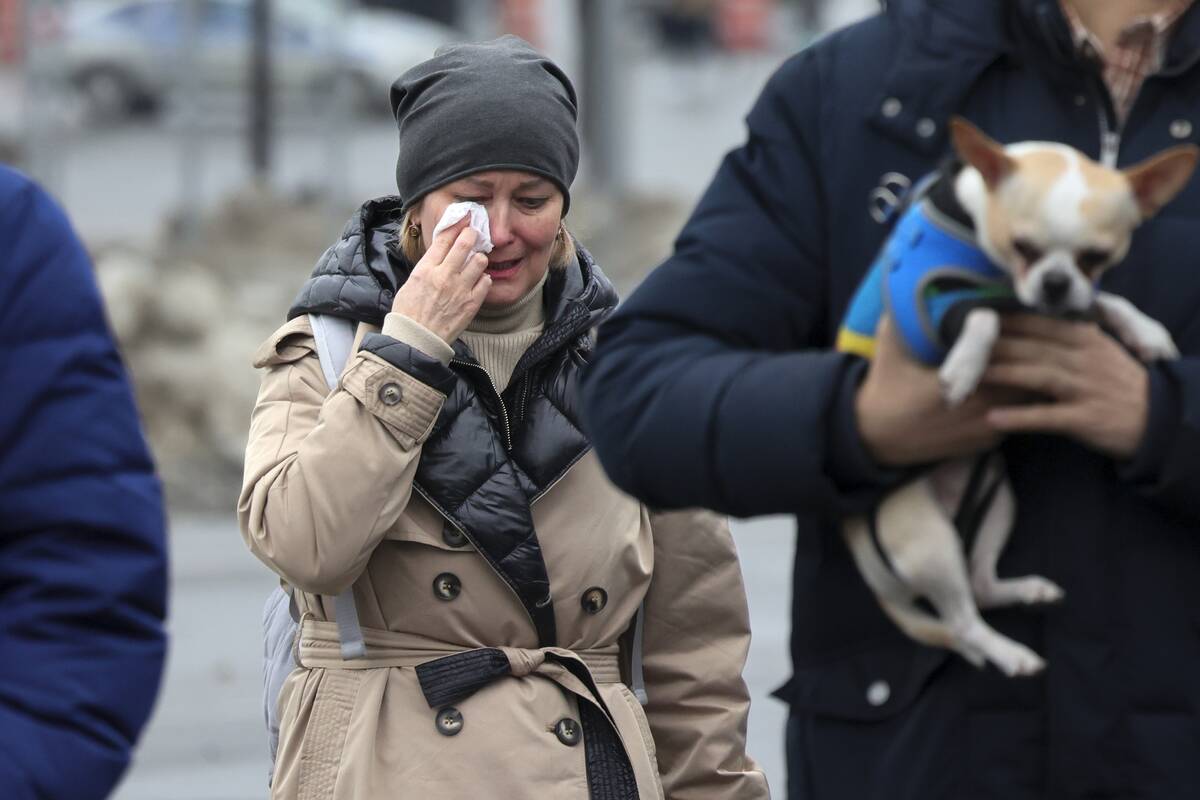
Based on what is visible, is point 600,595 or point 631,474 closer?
point 631,474

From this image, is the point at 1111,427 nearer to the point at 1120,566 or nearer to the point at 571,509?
the point at 1120,566

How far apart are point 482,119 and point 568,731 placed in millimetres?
949

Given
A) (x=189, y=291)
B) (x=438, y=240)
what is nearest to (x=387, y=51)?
(x=189, y=291)

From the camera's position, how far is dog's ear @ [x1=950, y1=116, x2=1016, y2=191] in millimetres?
1995

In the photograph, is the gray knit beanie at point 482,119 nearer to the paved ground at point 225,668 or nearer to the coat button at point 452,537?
the coat button at point 452,537

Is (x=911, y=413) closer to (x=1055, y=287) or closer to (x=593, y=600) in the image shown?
(x=1055, y=287)

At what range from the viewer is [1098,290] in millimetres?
2072

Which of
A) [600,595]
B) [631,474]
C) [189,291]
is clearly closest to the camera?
[631,474]

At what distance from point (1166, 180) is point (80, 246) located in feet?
3.35

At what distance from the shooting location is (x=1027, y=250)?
2.00 m

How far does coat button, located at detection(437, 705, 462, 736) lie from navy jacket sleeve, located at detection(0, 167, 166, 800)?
114 centimetres

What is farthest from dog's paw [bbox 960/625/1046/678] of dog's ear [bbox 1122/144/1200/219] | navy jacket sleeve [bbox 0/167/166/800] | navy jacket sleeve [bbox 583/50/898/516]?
navy jacket sleeve [bbox 0/167/166/800]

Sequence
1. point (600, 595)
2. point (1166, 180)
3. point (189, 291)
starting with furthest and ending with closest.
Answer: point (189, 291) → point (600, 595) → point (1166, 180)

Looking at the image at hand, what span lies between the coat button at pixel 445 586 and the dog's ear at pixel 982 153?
139 cm
